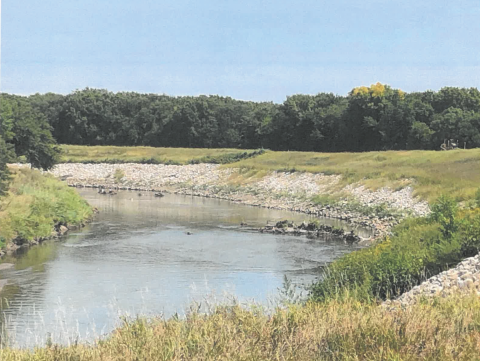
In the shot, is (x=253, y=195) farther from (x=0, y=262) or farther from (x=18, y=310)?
(x=18, y=310)

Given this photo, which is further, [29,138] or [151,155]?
[151,155]

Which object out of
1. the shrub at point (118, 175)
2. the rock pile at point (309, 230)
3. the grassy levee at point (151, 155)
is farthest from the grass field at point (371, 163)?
the rock pile at point (309, 230)

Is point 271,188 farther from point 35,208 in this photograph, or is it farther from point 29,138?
point 35,208

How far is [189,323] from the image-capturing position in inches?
407

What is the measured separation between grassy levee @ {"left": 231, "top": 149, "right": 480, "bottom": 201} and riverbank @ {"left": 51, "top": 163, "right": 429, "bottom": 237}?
3.77ft

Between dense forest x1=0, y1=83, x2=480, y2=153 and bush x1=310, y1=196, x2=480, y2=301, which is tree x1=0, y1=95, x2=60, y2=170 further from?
bush x1=310, y1=196, x2=480, y2=301

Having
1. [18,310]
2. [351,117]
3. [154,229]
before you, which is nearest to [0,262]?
[18,310]

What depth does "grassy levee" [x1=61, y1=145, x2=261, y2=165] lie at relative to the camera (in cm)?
8694

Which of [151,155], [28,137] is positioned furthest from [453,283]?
[151,155]

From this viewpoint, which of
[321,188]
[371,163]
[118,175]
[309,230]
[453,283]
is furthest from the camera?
[118,175]

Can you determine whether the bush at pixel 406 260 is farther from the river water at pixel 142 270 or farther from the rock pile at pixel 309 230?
the rock pile at pixel 309 230

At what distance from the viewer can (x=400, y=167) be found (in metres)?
59.6

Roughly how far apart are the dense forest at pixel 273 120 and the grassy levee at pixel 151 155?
34.5 ft

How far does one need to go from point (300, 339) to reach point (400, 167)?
52344 mm
